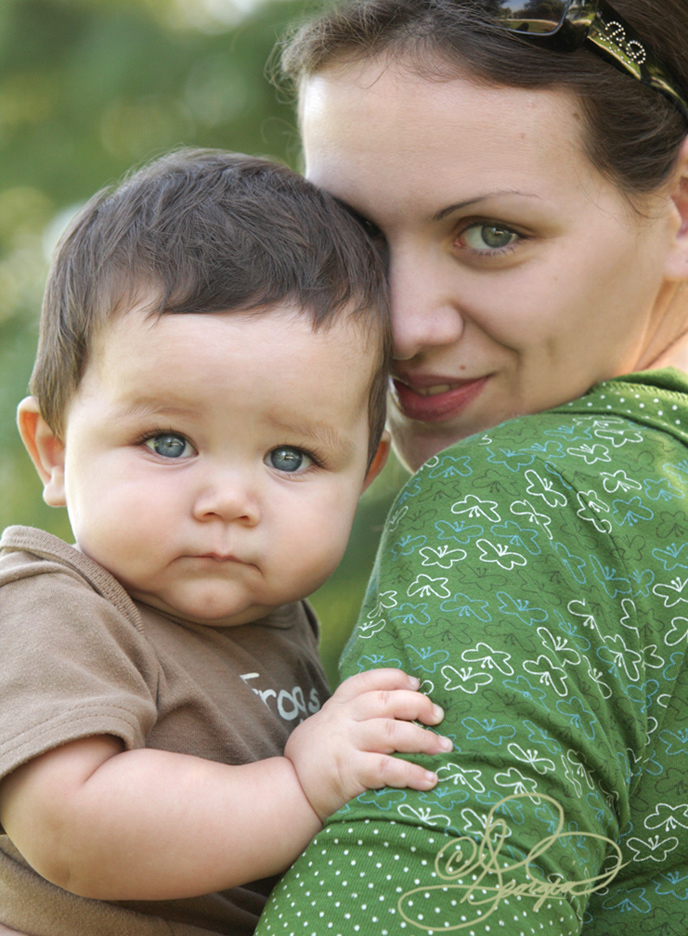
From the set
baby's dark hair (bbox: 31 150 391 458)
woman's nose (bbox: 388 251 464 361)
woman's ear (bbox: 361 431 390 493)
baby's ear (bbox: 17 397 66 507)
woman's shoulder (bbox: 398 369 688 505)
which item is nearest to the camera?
woman's shoulder (bbox: 398 369 688 505)

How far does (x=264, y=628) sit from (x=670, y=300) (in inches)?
34.7

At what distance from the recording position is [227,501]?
4.20 feet

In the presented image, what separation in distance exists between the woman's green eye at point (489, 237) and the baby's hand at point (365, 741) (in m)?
0.73

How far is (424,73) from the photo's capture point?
151 cm

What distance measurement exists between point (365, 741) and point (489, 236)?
81 centimetres

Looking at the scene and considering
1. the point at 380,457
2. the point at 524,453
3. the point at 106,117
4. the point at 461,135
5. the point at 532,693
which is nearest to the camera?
the point at 532,693

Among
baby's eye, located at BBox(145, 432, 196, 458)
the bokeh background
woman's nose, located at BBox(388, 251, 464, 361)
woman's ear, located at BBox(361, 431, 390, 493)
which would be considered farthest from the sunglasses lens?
the bokeh background

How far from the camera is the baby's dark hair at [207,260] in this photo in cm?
135

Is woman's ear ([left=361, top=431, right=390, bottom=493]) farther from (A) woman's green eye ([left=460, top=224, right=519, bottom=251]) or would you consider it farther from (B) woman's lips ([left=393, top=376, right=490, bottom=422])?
(A) woman's green eye ([left=460, top=224, right=519, bottom=251])

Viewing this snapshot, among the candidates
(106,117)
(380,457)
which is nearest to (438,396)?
(380,457)

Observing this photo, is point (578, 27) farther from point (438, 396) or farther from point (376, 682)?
point (376, 682)

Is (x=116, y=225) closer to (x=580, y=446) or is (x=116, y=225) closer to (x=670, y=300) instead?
(x=580, y=446)

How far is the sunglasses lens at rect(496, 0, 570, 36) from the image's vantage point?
149 cm

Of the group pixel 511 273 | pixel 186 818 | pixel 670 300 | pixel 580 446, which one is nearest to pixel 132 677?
pixel 186 818
